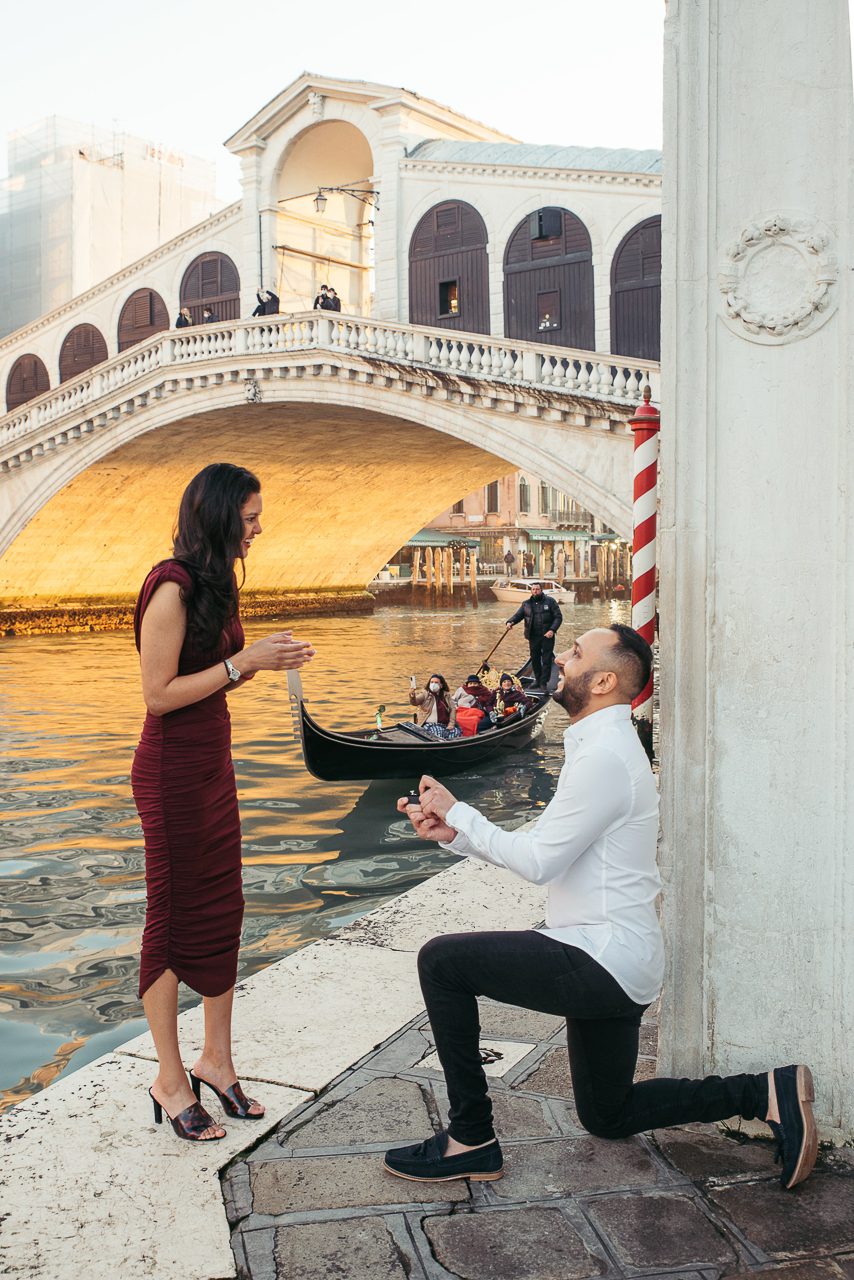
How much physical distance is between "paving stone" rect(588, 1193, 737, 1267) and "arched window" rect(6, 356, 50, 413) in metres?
21.7

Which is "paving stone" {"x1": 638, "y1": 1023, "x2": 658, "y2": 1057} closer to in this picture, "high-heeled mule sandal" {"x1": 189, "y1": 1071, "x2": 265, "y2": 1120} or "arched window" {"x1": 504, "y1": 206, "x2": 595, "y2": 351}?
"high-heeled mule sandal" {"x1": 189, "y1": 1071, "x2": 265, "y2": 1120}

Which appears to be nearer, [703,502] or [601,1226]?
[601,1226]

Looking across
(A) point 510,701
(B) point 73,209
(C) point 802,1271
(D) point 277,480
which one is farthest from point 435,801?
(B) point 73,209

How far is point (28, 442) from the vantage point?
17.4 metres

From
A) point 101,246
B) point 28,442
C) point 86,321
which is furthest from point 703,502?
point 101,246

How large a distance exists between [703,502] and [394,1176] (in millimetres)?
1285

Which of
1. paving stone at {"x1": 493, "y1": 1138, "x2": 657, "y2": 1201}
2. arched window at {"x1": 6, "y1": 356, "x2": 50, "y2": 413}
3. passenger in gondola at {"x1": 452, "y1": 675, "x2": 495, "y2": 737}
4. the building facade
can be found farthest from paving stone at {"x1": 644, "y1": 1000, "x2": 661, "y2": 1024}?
arched window at {"x1": 6, "y1": 356, "x2": 50, "y2": 413}

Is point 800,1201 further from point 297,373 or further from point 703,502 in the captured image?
point 297,373

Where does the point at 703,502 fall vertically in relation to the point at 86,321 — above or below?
below

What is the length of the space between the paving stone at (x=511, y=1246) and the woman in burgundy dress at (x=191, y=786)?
0.54 m

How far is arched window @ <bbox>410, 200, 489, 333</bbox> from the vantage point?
15.8m

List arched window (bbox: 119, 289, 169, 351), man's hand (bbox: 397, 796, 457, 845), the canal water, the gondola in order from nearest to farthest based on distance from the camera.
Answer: man's hand (bbox: 397, 796, 457, 845)
the canal water
the gondola
arched window (bbox: 119, 289, 169, 351)

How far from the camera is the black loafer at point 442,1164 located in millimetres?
1921

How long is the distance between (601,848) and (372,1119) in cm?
70
